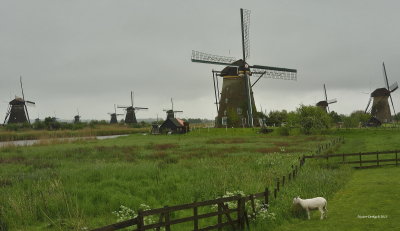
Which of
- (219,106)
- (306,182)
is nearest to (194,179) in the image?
(306,182)

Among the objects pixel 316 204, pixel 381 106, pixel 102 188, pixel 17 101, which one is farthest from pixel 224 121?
pixel 17 101

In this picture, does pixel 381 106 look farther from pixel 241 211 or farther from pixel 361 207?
pixel 241 211

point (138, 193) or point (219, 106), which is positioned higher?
point (219, 106)


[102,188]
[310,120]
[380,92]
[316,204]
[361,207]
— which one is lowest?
[361,207]

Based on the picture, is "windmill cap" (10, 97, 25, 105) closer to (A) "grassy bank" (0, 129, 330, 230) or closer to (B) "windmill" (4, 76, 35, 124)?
(B) "windmill" (4, 76, 35, 124)

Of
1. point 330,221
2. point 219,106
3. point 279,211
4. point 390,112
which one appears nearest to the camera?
point 330,221

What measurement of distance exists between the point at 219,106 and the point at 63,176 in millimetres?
56025

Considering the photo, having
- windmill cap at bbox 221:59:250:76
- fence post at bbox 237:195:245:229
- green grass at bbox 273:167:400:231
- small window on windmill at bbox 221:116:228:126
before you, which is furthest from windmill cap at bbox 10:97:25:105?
fence post at bbox 237:195:245:229

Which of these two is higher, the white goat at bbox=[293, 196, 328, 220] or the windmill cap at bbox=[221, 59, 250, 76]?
the windmill cap at bbox=[221, 59, 250, 76]

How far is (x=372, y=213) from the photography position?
13.2 meters

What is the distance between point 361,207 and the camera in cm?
1415

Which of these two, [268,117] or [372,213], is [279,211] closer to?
[372,213]

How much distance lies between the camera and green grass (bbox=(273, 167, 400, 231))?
11953mm

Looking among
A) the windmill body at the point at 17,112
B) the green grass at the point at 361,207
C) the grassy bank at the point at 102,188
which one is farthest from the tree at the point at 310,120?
the windmill body at the point at 17,112
